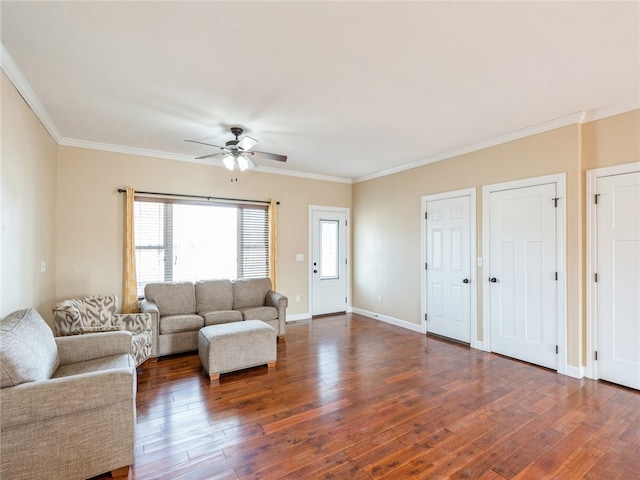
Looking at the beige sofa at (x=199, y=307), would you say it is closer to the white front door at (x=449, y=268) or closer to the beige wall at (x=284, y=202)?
the beige wall at (x=284, y=202)

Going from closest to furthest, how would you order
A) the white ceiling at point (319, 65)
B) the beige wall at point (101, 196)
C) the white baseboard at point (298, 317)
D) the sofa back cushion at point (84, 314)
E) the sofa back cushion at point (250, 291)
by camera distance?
the white ceiling at point (319, 65), the sofa back cushion at point (84, 314), the beige wall at point (101, 196), the sofa back cushion at point (250, 291), the white baseboard at point (298, 317)

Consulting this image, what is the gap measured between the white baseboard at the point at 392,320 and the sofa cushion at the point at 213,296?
9.16 feet

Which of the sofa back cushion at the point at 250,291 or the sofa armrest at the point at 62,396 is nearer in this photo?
the sofa armrest at the point at 62,396

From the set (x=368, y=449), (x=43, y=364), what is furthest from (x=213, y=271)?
(x=368, y=449)

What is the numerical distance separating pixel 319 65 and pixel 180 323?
138 inches

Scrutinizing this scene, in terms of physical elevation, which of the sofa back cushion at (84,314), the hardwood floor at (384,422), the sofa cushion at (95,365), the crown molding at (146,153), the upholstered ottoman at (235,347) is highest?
the crown molding at (146,153)

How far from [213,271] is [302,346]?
6.52 feet

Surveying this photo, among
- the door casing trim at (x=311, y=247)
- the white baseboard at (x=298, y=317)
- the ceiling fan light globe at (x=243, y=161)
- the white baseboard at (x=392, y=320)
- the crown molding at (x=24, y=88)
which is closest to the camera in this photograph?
the crown molding at (x=24, y=88)

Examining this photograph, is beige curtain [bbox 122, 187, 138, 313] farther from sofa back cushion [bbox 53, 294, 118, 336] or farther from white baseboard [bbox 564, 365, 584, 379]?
white baseboard [bbox 564, 365, 584, 379]

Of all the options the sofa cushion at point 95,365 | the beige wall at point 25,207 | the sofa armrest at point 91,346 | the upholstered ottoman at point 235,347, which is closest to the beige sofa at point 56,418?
the sofa cushion at point 95,365

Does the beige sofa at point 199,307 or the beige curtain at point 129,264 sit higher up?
the beige curtain at point 129,264

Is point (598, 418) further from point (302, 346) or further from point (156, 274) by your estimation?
point (156, 274)

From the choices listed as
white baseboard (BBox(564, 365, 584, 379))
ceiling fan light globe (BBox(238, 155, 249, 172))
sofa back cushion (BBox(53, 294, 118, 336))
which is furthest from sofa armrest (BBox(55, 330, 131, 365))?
white baseboard (BBox(564, 365, 584, 379))

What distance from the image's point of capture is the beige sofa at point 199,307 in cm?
404
